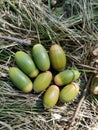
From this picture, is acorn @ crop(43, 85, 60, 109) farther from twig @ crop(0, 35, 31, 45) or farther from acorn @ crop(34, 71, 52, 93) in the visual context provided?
twig @ crop(0, 35, 31, 45)

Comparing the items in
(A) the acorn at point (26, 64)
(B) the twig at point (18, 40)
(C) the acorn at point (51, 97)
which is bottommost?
(C) the acorn at point (51, 97)

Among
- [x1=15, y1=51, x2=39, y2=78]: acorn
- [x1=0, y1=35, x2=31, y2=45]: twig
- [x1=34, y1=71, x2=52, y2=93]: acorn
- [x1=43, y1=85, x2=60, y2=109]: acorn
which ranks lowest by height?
[x1=43, y1=85, x2=60, y2=109]: acorn

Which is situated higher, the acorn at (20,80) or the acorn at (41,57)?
the acorn at (41,57)

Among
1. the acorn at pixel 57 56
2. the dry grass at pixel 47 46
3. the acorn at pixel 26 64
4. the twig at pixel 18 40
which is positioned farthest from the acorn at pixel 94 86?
the twig at pixel 18 40

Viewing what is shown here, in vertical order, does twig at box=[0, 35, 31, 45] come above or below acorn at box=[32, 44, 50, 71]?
above

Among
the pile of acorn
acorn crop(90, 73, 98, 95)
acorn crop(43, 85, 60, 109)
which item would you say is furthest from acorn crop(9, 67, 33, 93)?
acorn crop(90, 73, 98, 95)

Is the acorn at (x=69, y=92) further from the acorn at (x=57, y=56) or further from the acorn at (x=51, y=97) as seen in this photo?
the acorn at (x=57, y=56)
